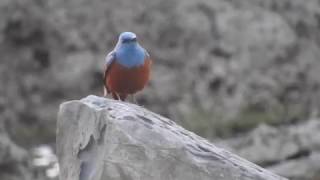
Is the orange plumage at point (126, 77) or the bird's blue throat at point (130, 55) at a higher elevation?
the bird's blue throat at point (130, 55)

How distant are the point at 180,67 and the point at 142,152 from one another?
19.6ft

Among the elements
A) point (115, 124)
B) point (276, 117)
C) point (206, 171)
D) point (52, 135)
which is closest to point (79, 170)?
point (115, 124)

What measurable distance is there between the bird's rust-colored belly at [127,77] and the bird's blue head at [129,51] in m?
0.03

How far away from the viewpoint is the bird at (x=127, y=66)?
4.55m

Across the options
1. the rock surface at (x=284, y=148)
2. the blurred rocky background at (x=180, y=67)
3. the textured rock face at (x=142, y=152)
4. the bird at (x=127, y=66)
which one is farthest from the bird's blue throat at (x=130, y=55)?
the blurred rocky background at (x=180, y=67)

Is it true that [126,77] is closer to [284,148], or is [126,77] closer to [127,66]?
[127,66]

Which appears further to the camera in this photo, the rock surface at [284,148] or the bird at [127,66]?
the rock surface at [284,148]

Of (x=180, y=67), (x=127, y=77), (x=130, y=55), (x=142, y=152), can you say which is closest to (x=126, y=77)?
(x=127, y=77)

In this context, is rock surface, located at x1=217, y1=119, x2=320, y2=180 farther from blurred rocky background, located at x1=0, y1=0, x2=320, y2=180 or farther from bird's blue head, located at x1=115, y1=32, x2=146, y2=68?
bird's blue head, located at x1=115, y1=32, x2=146, y2=68

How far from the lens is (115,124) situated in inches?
145

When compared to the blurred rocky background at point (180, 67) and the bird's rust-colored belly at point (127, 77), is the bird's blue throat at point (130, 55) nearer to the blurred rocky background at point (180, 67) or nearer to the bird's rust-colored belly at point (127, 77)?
the bird's rust-colored belly at point (127, 77)

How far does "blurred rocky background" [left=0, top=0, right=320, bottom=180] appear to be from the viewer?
30.6 feet

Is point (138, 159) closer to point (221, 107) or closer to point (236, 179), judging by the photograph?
point (236, 179)

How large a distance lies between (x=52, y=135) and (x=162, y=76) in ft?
4.62
